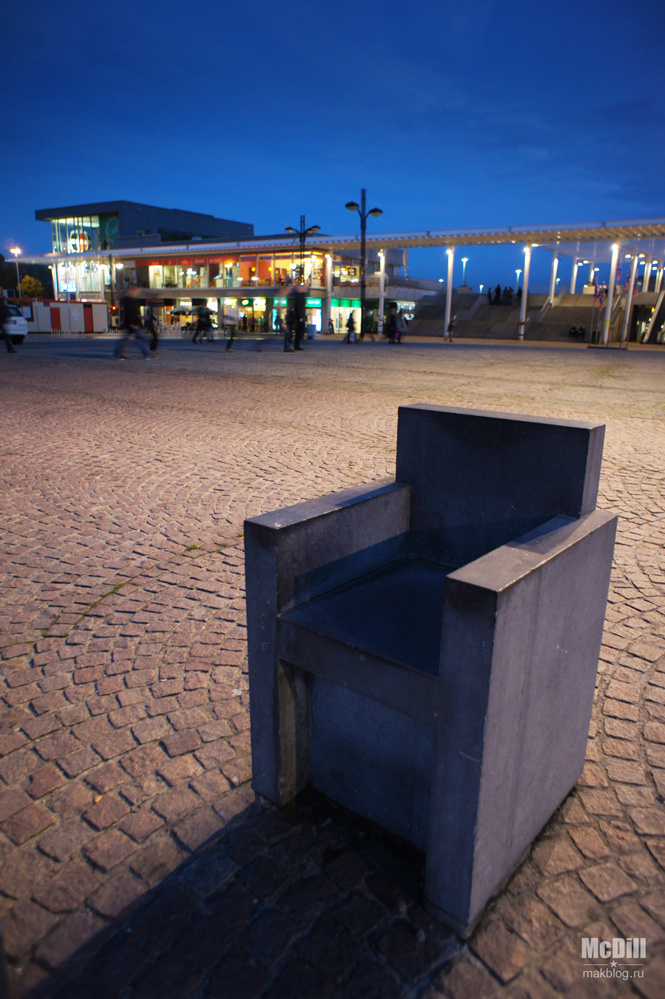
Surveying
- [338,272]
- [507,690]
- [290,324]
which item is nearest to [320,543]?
[507,690]

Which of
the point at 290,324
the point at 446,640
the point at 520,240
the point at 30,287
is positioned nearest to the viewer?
the point at 446,640

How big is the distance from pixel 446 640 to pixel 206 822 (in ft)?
3.90

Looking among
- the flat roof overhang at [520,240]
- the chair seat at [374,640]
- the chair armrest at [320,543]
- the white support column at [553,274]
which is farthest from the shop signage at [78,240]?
the chair seat at [374,640]

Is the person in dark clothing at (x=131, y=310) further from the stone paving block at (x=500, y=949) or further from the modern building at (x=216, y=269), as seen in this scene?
the modern building at (x=216, y=269)

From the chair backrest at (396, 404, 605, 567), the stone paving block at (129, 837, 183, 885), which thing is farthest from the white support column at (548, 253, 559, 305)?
the stone paving block at (129, 837, 183, 885)

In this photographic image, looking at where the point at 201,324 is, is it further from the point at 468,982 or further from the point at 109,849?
the point at 468,982

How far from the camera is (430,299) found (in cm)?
5603

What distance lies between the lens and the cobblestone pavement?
1.77 m

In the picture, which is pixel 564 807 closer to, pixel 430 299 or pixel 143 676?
pixel 143 676

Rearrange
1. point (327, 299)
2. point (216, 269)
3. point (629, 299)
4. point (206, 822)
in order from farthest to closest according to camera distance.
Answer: point (216, 269) < point (327, 299) < point (629, 299) < point (206, 822)

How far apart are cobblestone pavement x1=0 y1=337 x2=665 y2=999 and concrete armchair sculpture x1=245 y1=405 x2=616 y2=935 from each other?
14 centimetres

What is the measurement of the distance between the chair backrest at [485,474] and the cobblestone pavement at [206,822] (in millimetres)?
1015

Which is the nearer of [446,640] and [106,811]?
[446,640]

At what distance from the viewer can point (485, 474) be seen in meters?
2.62
